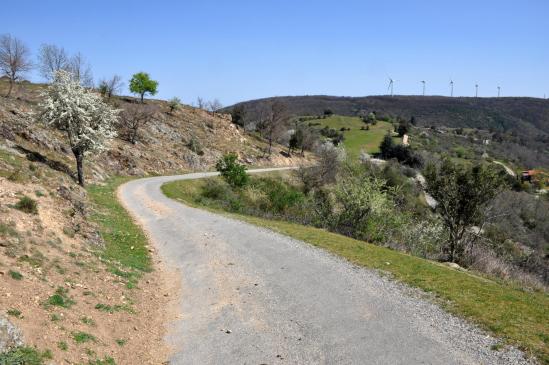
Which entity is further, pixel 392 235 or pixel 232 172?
pixel 232 172

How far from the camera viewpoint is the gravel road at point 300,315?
9.37 m

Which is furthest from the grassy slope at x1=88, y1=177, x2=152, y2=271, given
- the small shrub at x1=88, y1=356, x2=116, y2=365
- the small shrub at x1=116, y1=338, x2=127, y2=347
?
the small shrub at x1=88, y1=356, x2=116, y2=365

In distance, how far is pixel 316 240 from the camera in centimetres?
2000

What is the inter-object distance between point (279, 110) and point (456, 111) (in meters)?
133

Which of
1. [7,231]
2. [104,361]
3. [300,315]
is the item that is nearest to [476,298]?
[300,315]

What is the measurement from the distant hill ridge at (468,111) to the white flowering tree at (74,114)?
13293cm

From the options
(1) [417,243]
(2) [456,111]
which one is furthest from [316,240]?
(2) [456,111]

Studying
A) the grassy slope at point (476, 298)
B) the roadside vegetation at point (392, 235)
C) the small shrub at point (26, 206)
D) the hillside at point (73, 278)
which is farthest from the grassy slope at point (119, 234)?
the grassy slope at point (476, 298)

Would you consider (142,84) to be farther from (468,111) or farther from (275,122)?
(468,111)

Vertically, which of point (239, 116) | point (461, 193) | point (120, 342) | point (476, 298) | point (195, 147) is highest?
point (239, 116)

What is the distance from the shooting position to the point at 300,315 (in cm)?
1173

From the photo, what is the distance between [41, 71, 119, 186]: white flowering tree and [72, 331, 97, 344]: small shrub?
22662 mm

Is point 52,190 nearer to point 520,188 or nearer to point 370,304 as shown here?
point 370,304

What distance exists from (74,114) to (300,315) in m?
23.9
